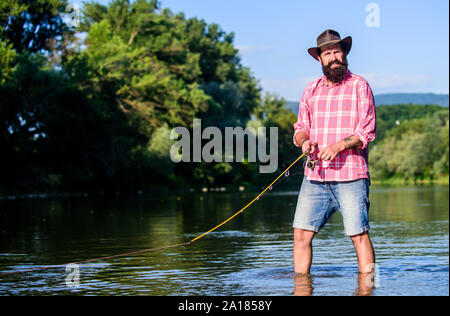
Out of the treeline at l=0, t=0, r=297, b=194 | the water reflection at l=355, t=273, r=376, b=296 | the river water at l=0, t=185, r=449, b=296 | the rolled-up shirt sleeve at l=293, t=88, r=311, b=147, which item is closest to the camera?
the water reflection at l=355, t=273, r=376, b=296

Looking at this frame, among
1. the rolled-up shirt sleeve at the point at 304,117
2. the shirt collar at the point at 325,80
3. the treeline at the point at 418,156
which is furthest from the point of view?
the treeline at the point at 418,156

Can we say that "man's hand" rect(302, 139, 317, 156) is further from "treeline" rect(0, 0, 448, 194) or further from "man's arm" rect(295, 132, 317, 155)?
"treeline" rect(0, 0, 448, 194)

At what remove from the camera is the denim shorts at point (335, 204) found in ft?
21.5

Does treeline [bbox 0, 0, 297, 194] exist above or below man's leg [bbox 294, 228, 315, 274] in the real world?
above

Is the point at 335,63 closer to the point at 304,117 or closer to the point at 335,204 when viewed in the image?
the point at 304,117

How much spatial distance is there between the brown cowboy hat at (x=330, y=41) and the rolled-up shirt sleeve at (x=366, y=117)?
42 cm

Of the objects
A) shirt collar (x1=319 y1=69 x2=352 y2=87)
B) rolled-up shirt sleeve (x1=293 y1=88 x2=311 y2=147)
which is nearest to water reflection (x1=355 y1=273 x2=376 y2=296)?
rolled-up shirt sleeve (x1=293 y1=88 x2=311 y2=147)

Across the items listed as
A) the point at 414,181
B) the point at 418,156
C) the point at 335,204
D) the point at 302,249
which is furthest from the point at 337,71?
the point at 414,181

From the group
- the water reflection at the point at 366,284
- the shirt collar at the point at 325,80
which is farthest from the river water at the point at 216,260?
the shirt collar at the point at 325,80

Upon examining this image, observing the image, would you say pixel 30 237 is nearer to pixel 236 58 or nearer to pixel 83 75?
pixel 83 75

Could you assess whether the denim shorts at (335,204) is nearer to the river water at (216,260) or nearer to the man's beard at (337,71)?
the river water at (216,260)

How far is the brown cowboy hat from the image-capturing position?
6.68 m

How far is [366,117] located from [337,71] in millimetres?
508

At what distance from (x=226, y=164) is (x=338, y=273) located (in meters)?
44.9
